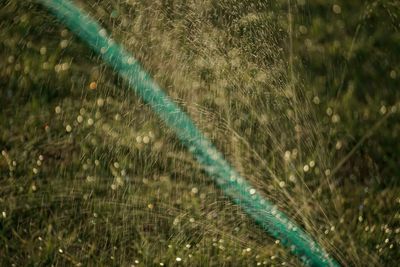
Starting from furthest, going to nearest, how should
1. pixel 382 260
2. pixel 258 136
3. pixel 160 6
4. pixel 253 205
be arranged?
1. pixel 160 6
2. pixel 258 136
3. pixel 253 205
4. pixel 382 260

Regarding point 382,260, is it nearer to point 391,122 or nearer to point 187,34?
point 391,122

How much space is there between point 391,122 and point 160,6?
45.7 inches

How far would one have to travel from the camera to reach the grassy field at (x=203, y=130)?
2910mm

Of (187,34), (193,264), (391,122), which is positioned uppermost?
(187,34)

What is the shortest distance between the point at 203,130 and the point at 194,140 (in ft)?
0.19

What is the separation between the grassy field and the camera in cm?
291

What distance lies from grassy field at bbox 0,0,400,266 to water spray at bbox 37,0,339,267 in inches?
1.4

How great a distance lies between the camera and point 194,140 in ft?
10.4

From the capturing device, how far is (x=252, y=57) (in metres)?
3.30

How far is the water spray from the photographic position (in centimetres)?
287

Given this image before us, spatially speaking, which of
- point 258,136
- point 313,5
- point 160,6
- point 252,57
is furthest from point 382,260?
point 160,6

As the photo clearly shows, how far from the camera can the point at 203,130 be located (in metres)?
3.18

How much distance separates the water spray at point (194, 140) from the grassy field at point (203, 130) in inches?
1.4

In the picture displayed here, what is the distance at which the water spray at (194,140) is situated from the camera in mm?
2867
